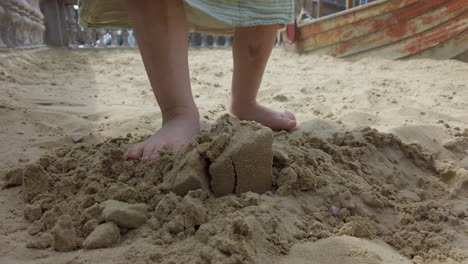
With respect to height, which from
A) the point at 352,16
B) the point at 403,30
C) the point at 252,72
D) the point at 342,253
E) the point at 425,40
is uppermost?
the point at 352,16

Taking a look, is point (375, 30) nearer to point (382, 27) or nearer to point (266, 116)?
point (382, 27)

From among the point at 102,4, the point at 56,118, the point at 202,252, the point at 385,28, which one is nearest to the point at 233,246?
the point at 202,252

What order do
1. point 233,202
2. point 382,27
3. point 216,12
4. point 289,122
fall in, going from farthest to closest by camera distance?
point 382,27
point 289,122
point 216,12
point 233,202

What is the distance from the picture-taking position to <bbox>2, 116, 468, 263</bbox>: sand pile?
31.1 inches

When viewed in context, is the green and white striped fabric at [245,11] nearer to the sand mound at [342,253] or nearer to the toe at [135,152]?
the toe at [135,152]

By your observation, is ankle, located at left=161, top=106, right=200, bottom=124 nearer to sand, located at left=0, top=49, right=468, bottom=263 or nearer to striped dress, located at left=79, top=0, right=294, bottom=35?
sand, located at left=0, top=49, right=468, bottom=263

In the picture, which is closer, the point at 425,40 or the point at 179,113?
the point at 179,113

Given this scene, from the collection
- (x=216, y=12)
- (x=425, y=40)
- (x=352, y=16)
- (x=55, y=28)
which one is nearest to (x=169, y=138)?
(x=216, y=12)

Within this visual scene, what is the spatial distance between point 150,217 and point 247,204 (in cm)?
23

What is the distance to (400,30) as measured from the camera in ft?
13.5

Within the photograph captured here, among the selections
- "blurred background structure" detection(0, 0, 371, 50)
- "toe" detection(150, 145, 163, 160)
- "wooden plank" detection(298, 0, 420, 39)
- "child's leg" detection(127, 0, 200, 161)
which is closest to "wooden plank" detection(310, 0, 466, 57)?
"wooden plank" detection(298, 0, 420, 39)

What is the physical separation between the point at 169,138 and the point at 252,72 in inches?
22.8

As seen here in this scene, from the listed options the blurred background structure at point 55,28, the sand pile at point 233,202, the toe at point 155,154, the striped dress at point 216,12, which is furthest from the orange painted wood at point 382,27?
the toe at point 155,154

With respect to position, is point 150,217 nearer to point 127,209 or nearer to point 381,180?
point 127,209
